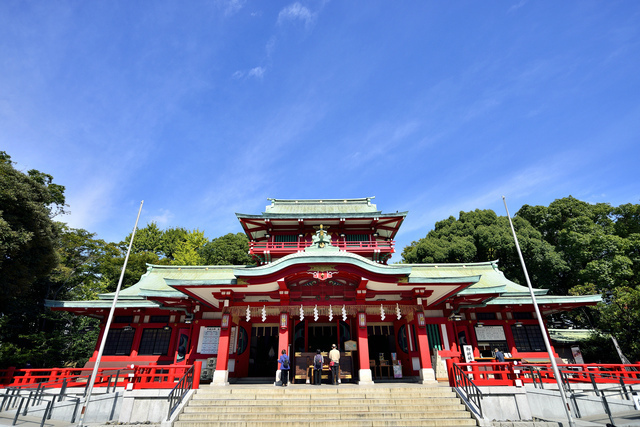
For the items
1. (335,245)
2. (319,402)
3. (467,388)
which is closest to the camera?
(467,388)

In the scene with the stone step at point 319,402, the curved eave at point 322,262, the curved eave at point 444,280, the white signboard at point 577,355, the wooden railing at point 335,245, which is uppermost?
the wooden railing at point 335,245

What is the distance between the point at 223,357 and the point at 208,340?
3377 millimetres

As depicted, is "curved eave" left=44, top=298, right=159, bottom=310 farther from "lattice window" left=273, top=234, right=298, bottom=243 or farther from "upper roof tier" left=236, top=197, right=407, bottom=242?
"lattice window" left=273, top=234, right=298, bottom=243

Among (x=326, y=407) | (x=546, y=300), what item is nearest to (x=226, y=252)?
(x=326, y=407)

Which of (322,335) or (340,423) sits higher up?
(322,335)

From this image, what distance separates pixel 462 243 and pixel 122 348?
33.6 m

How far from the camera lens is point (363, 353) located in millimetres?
14273

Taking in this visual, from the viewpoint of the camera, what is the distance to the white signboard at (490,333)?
60.6 ft

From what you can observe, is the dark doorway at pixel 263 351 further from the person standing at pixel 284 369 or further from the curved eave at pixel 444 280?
the curved eave at pixel 444 280

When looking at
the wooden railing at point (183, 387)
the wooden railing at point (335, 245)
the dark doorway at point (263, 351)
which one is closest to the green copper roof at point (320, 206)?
the wooden railing at point (335, 245)

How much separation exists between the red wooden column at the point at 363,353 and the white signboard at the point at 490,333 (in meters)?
8.35

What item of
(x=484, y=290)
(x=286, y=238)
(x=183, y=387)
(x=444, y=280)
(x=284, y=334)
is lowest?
(x=183, y=387)

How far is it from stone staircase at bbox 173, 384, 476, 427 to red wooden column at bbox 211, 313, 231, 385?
1812 mm

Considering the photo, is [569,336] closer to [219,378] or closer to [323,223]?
[323,223]
